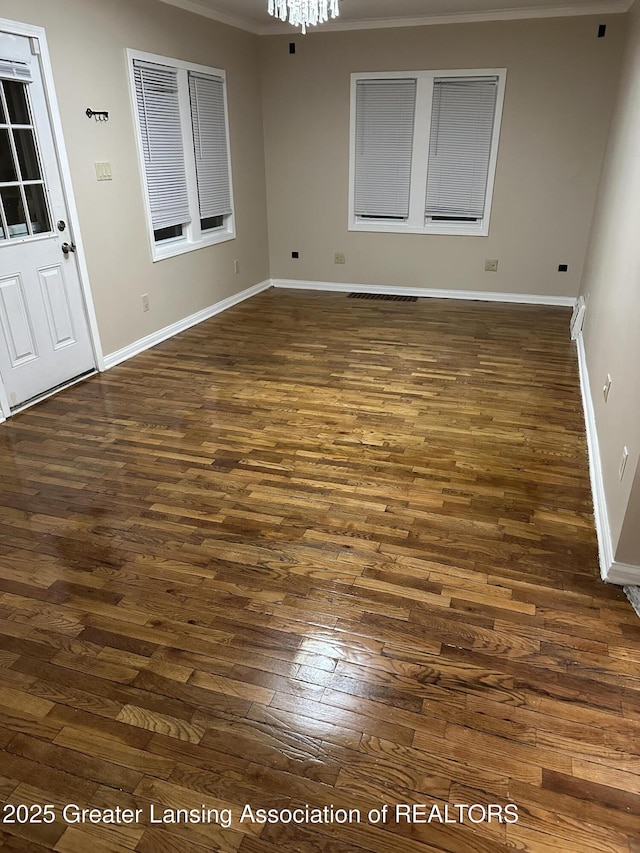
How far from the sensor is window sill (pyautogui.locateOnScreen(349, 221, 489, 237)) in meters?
6.18

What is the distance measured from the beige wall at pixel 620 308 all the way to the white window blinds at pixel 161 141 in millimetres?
3510

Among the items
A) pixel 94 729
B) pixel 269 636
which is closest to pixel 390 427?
pixel 269 636

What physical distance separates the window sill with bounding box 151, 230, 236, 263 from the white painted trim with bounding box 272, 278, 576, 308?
114cm

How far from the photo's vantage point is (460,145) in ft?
19.4

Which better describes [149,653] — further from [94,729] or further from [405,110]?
[405,110]

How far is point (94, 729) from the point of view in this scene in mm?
1687

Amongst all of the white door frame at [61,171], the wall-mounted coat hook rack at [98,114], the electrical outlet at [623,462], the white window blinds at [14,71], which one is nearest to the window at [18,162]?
the white window blinds at [14,71]

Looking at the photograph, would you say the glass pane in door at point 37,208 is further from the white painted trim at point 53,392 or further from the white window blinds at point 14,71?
the white painted trim at point 53,392

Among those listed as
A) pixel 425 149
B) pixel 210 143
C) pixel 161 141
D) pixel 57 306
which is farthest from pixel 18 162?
pixel 425 149

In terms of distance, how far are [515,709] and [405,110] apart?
588 centimetres

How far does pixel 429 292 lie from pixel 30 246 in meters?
4.21

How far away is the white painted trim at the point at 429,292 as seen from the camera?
622 centimetres

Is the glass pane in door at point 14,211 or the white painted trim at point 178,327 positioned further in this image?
the white painted trim at point 178,327

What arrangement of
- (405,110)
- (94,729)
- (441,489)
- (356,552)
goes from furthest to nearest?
(405,110)
(441,489)
(356,552)
(94,729)
